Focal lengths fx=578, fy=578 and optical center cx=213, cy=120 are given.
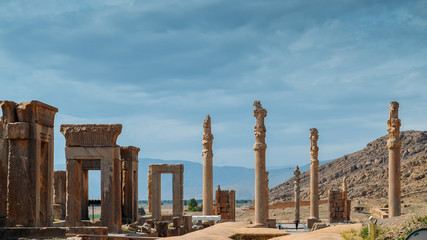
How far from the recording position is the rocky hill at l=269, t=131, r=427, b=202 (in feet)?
Result: 254

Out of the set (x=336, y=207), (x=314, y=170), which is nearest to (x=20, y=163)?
(x=314, y=170)

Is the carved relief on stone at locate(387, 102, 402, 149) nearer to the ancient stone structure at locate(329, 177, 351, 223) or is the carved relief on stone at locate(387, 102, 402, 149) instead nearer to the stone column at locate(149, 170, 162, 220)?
the stone column at locate(149, 170, 162, 220)

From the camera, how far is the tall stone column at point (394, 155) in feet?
85.9

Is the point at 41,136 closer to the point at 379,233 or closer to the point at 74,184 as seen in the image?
the point at 74,184

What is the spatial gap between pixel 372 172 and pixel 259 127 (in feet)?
235

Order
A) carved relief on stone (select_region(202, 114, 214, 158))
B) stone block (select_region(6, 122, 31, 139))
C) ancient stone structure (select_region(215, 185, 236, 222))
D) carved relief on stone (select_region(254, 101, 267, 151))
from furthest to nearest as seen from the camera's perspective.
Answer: ancient stone structure (select_region(215, 185, 236, 222)), carved relief on stone (select_region(202, 114, 214, 158)), carved relief on stone (select_region(254, 101, 267, 151)), stone block (select_region(6, 122, 31, 139))

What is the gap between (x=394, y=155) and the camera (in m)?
26.5

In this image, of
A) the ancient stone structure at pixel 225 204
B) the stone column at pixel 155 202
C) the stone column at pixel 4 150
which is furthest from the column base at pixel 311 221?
the stone column at pixel 4 150

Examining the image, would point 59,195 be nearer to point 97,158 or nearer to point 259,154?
point 97,158

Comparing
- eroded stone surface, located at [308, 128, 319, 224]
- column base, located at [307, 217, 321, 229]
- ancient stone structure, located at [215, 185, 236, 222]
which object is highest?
eroded stone surface, located at [308, 128, 319, 224]

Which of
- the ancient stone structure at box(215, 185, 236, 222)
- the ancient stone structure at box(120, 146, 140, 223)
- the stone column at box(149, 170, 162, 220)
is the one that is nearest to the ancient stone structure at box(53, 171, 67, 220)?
the ancient stone structure at box(120, 146, 140, 223)

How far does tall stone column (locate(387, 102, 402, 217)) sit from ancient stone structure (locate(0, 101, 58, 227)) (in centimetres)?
1583

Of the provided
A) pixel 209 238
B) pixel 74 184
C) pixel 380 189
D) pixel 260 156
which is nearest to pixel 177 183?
pixel 260 156

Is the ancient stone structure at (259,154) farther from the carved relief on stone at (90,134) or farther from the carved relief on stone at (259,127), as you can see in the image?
the carved relief on stone at (90,134)
